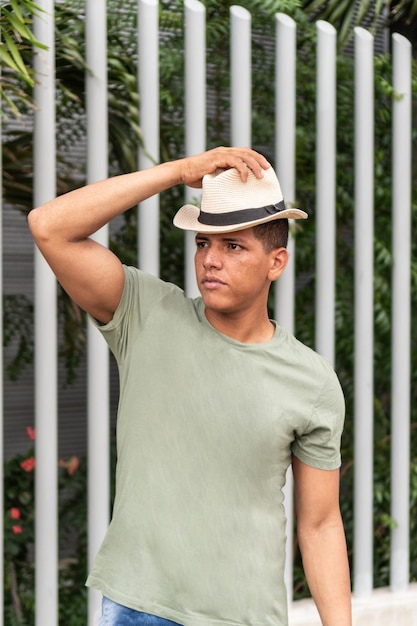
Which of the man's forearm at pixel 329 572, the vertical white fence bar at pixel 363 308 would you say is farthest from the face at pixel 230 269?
the vertical white fence bar at pixel 363 308

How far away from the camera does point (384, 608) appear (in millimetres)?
3234

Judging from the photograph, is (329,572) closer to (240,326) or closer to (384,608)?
(240,326)

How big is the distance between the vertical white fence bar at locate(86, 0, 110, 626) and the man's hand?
1.00m

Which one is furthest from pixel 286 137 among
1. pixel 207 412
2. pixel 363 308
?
pixel 207 412

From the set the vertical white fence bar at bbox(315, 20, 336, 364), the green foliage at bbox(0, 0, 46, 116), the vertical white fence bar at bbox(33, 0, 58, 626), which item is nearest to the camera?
the green foliage at bbox(0, 0, 46, 116)

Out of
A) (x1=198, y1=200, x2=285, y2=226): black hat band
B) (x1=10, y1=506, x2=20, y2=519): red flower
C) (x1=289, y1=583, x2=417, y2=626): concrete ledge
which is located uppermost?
(x1=198, y1=200, x2=285, y2=226): black hat band

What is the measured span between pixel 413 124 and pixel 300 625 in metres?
1.95

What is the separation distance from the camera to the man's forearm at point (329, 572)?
1847 mm

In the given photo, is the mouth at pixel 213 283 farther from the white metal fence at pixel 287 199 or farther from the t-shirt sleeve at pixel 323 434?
the white metal fence at pixel 287 199

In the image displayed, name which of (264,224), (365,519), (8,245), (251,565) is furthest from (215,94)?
(251,565)

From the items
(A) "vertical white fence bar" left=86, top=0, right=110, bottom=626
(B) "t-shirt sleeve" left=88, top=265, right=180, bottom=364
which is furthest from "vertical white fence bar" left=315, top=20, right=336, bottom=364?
(B) "t-shirt sleeve" left=88, top=265, right=180, bottom=364

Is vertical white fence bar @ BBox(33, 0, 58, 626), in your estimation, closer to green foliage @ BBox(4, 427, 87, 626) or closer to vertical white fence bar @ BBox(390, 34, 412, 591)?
green foliage @ BBox(4, 427, 87, 626)

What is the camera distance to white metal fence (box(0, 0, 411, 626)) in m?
2.66

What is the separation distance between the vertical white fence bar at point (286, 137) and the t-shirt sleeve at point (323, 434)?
3.86 feet
